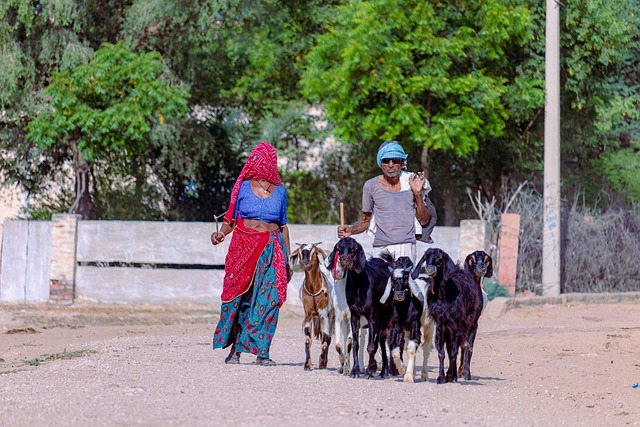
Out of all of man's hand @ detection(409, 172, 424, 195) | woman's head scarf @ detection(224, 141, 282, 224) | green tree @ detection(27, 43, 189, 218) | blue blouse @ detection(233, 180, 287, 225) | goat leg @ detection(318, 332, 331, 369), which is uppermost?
green tree @ detection(27, 43, 189, 218)

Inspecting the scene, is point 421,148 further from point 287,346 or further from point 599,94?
point 287,346

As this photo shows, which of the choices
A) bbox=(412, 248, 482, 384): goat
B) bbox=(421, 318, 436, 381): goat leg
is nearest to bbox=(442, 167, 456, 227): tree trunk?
bbox=(412, 248, 482, 384): goat

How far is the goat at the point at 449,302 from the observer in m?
9.66

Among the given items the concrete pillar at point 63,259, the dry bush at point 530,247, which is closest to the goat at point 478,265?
the dry bush at point 530,247

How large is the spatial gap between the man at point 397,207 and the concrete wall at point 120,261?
416 inches

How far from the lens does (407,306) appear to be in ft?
31.8

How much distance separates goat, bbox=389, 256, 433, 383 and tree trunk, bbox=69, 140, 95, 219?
49.4 ft

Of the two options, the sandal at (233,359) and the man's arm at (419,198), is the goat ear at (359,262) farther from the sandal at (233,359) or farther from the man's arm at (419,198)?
the sandal at (233,359)

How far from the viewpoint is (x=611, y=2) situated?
24.2 meters

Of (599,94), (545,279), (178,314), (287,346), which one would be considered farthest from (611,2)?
(287,346)

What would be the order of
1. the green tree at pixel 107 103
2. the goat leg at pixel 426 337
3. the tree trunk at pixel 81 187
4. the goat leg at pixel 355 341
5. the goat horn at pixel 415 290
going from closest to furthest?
the goat horn at pixel 415 290
the goat leg at pixel 426 337
the goat leg at pixel 355 341
the green tree at pixel 107 103
the tree trunk at pixel 81 187

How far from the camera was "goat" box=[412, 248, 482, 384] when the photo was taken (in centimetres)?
966

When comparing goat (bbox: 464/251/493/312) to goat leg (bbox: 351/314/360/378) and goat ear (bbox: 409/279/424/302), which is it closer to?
goat ear (bbox: 409/279/424/302)

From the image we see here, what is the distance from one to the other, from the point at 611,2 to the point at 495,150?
13.5 feet
